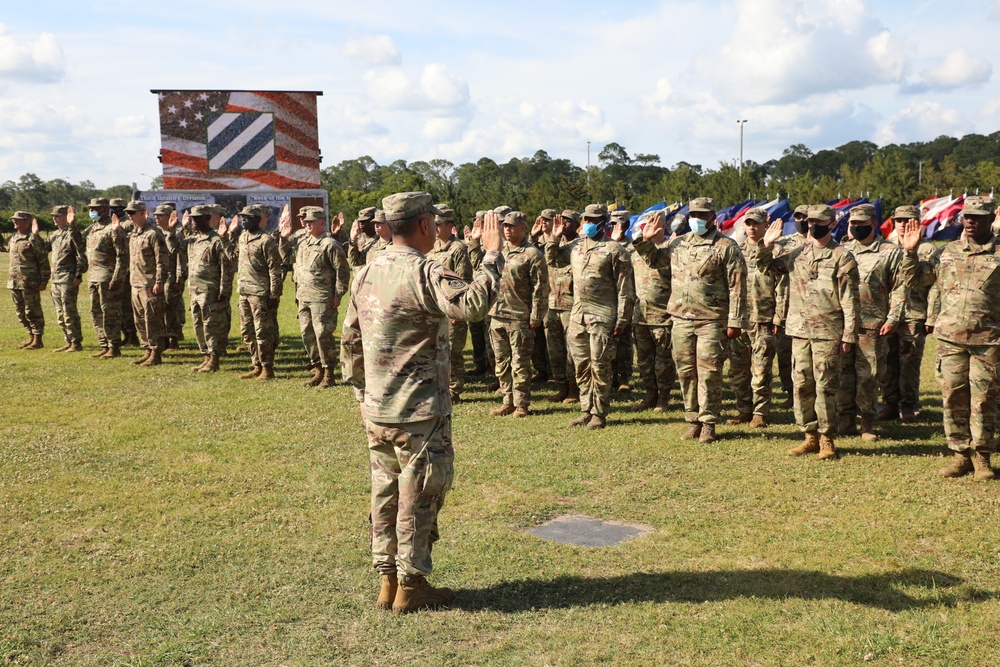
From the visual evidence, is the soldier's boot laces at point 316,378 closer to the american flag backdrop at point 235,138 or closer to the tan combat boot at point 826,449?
the tan combat boot at point 826,449

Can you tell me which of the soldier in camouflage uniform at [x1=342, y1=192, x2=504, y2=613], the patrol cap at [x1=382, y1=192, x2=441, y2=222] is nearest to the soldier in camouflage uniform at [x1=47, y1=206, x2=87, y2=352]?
the soldier in camouflage uniform at [x1=342, y1=192, x2=504, y2=613]

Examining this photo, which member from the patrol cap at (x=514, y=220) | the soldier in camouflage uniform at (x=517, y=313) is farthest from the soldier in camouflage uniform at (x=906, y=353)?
the patrol cap at (x=514, y=220)

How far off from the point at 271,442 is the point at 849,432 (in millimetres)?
6189

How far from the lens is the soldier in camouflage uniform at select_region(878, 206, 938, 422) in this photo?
30.2 ft

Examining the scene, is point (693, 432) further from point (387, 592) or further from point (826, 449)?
point (387, 592)

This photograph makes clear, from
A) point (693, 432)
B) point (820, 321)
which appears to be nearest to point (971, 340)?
point (820, 321)

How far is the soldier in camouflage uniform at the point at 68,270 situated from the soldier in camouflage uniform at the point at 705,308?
35.0 ft

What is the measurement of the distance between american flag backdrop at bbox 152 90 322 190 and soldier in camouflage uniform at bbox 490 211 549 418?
1099 centimetres

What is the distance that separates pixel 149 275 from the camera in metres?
13.0

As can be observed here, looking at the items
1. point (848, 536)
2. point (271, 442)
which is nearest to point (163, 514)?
point (271, 442)

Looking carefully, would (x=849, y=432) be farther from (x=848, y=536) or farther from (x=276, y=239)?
(x=276, y=239)

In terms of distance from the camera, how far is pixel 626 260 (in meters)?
8.95

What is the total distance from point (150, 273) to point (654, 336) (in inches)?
322

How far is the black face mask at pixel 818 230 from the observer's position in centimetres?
776
